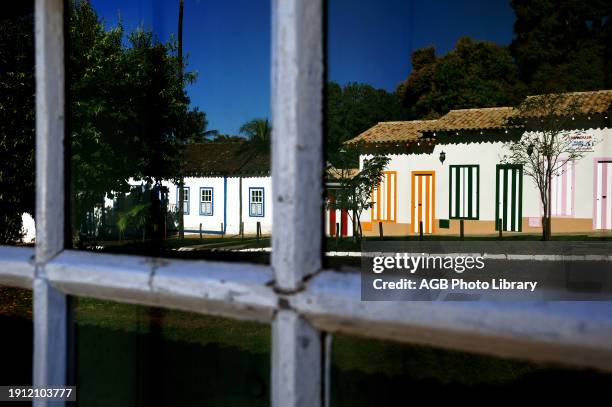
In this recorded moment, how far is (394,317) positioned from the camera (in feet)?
1.71

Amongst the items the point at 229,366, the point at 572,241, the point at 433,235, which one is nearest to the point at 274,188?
the point at 229,366

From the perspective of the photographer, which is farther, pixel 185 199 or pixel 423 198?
pixel 185 199

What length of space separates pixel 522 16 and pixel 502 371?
50.4ft

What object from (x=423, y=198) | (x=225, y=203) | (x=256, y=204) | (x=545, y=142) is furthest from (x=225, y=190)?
(x=545, y=142)

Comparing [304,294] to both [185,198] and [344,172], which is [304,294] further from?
[185,198]

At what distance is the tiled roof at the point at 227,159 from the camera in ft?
63.6

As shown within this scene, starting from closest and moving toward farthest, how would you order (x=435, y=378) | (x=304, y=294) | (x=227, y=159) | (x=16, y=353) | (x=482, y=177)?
(x=304, y=294) → (x=16, y=353) → (x=435, y=378) → (x=482, y=177) → (x=227, y=159)

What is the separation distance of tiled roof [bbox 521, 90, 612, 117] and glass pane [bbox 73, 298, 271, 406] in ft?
36.2

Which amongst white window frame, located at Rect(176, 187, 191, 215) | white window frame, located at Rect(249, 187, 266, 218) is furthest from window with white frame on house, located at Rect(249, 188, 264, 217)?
white window frame, located at Rect(176, 187, 191, 215)

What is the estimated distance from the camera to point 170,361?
395cm

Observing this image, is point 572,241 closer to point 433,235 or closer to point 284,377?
point 433,235

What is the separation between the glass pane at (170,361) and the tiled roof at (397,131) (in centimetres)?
994

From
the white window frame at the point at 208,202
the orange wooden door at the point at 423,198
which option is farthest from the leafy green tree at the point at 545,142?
the white window frame at the point at 208,202

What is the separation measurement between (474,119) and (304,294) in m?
16.4
